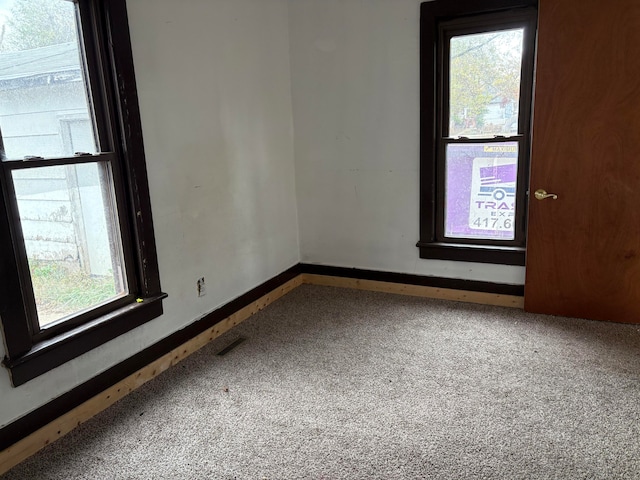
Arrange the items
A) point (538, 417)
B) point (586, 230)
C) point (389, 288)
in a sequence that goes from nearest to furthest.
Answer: point (538, 417), point (586, 230), point (389, 288)

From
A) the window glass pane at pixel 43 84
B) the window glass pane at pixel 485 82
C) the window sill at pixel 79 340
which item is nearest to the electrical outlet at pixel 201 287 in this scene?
the window sill at pixel 79 340

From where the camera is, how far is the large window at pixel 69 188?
1978 mm

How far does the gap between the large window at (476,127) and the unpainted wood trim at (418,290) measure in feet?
0.88

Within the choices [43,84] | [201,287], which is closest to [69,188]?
[43,84]

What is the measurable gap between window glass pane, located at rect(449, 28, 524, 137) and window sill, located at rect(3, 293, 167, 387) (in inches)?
90.4

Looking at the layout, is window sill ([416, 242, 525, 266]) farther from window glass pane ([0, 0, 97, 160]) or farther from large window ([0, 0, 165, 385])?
window glass pane ([0, 0, 97, 160])

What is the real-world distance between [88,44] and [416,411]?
2.28 metres

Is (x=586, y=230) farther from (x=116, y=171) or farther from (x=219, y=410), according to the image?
(x=116, y=171)

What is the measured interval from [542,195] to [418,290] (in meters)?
1.14

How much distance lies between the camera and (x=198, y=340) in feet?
9.80

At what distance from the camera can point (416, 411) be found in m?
2.26

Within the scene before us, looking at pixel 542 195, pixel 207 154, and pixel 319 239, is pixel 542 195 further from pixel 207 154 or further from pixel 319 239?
pixel 207 154

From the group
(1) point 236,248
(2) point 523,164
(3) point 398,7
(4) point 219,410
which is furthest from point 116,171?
A: (2) point 523,164

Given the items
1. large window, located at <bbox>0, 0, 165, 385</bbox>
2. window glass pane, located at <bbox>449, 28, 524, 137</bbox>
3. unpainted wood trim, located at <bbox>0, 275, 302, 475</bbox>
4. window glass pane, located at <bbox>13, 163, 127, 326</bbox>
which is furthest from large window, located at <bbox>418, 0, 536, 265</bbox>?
window glass pane, located at <bbox>13, 163, 127, 326</bbox>
